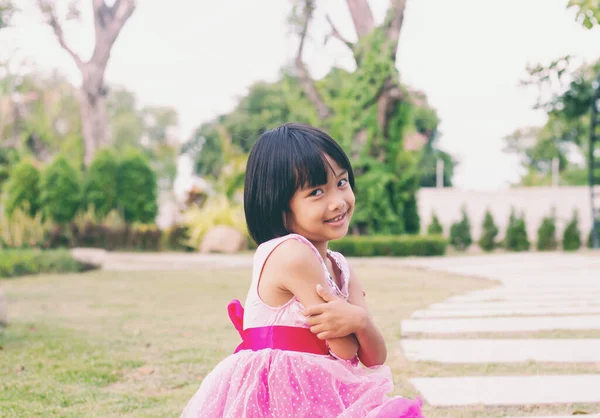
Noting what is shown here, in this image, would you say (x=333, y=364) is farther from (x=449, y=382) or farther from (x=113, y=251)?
(x=113, y=251)

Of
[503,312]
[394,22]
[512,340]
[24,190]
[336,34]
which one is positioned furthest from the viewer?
→ [336,34]

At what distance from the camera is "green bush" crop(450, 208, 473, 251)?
54.4 feet

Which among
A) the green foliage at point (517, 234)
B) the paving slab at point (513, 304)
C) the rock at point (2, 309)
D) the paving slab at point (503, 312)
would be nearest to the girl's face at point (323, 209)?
the paving slab at point (503, 312)

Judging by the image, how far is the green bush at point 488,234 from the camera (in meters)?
16.6

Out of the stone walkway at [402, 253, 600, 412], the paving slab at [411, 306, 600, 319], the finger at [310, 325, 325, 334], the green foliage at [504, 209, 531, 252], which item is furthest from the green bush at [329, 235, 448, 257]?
the finger at [310, 325, 325, 334]

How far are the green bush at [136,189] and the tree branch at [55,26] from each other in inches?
157

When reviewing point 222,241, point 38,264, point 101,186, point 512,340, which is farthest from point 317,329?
point 101,186

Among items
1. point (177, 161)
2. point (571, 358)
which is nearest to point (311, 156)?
point (571, 358)

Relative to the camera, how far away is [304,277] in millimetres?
1571

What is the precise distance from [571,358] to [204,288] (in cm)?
517

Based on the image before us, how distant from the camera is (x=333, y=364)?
1.56m

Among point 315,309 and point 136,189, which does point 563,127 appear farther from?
point 315,309

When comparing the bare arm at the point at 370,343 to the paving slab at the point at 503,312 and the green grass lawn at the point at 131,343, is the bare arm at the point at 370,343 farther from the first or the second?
the paving slab at the point at 503,312

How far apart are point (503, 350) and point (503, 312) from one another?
138 centimetres
